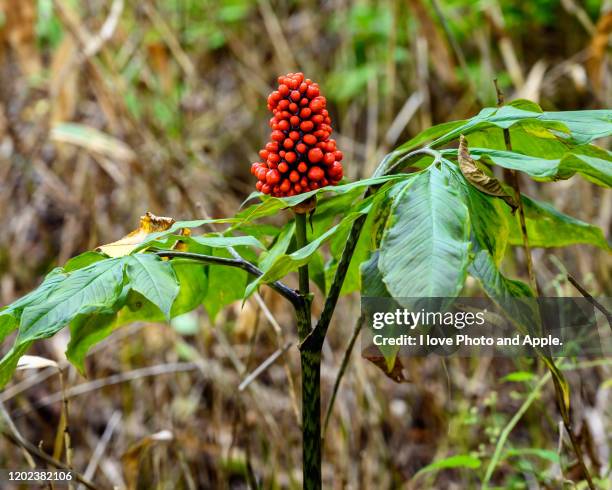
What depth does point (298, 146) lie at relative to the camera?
0.96 metres

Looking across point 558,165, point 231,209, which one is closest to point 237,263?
point 558,165

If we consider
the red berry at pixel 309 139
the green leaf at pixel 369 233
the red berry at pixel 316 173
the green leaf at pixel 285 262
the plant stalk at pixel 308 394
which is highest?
the red berry at pixel 309 139

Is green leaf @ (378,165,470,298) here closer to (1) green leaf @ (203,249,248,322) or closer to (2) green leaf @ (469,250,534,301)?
(2) green leaf @ (469,250,534,301)

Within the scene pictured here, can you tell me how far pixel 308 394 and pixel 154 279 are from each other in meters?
0.30

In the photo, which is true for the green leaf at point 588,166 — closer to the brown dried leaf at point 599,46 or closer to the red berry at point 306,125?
the red berry at point 306,125

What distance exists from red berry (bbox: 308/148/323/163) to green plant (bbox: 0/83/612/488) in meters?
0.06

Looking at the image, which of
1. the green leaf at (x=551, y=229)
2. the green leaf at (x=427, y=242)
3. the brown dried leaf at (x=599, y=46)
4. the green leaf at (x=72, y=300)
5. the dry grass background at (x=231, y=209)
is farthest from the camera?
the brown dried leaf at (x=599, y=46)

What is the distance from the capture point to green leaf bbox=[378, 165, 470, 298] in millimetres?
679

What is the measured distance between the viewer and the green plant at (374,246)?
2.41 feet

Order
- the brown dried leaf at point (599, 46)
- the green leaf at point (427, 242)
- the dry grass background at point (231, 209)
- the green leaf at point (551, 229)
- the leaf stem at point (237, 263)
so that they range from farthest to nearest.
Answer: the brown dried leaf at point (599, 46) < the dry grass background at point (231, 209) < the green leaf at point (551, 229) < the leaf stem at point (237, 263) < the green leaf at point (427, 242)

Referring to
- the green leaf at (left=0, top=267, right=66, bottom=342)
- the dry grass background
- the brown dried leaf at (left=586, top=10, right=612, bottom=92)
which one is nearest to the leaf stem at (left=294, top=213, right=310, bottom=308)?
the green leaf at (left=0, top=267, right=66, bottom=342)

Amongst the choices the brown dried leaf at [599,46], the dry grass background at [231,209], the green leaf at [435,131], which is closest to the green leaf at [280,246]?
the green leaf at [435,131]

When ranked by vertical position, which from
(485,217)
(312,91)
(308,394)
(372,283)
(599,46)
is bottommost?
(308,394)

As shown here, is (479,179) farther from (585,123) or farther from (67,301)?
(67,301)
